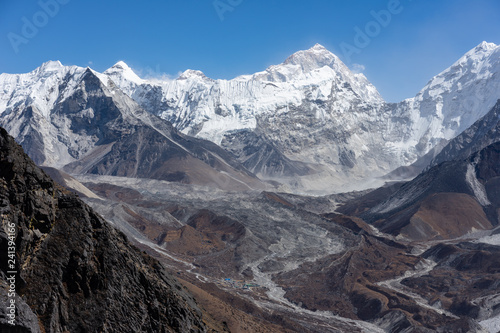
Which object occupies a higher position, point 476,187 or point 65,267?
point 476,187

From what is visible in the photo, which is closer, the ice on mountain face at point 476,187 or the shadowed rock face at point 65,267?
the shadowed rock face at point 65,267

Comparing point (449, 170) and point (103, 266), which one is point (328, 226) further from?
point (103, 266)

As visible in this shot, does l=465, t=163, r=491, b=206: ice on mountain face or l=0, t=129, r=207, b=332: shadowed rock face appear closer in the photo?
l=0, t=129, r=207, b=332: shadowed rock face

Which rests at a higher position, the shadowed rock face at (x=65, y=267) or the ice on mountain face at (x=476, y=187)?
the ice on mountain face at (x=476, y=187)

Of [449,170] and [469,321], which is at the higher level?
[449,170]

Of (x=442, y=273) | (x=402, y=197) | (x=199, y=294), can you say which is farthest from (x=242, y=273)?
(x=402, y=197)

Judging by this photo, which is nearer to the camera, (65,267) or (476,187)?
(65,267)

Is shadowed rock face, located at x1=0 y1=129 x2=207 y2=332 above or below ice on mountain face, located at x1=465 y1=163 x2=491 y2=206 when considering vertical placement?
below


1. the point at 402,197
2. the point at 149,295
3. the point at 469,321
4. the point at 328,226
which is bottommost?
the point at 149,295
